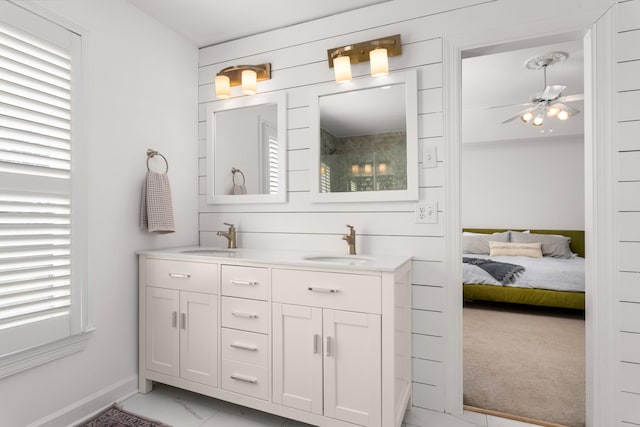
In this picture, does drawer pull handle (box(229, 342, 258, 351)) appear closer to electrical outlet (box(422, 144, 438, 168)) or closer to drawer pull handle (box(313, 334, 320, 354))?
drawer pull handle (box(313, 334, 320, 354))

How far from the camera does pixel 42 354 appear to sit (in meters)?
1.70

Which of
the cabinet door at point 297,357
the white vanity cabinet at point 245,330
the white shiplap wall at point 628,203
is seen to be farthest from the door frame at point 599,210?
the white vanity cabinet at point 245,330

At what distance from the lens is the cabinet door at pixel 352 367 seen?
63.6 inches

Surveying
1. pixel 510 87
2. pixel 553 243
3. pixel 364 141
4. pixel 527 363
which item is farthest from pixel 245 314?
pixel 553 243

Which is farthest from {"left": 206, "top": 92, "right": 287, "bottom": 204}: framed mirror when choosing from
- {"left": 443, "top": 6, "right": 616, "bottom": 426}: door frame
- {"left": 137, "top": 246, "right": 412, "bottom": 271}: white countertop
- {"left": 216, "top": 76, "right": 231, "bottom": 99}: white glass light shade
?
{"left": 443, "top": 6, "right": 616, "bottom": 426}: door frame

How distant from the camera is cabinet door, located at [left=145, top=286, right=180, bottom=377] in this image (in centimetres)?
210

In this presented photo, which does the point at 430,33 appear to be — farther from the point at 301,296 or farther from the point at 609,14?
the point at 301,296

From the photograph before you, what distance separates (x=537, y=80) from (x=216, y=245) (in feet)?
12.8

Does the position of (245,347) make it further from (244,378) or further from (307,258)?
(307,258)

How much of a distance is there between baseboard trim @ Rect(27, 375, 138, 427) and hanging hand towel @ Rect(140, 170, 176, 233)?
951 millimetres

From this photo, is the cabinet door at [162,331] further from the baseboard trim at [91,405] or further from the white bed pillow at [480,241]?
the white bed pillow at [480,241]

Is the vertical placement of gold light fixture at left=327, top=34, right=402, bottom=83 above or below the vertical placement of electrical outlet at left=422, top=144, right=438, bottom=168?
above

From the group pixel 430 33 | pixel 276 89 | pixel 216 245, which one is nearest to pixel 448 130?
pixel 430 33

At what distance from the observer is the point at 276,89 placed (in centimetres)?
242
